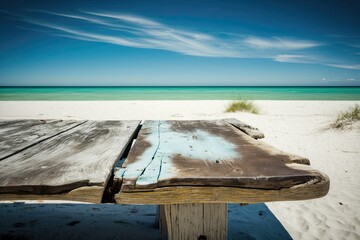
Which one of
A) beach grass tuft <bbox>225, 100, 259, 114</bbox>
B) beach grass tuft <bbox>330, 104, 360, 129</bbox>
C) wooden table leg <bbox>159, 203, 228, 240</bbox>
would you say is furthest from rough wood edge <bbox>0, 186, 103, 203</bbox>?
beach grass tuft <bbox>225, 100, 259, 114</bbox>

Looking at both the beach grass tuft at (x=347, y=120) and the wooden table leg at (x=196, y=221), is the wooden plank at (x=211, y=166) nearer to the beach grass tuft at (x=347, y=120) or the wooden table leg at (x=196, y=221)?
the wooden table leg at (x=196, y=221)

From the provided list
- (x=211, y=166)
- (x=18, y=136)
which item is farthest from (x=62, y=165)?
(x=18, y=136)

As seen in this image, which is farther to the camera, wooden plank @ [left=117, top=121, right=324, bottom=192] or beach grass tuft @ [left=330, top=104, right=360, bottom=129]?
beach grass tuft @ [left=330, top=104, right=360, bottom=129]

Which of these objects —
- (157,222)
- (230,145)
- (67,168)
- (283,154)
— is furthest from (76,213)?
(283,154)

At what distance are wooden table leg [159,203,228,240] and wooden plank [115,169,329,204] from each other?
0.27 m

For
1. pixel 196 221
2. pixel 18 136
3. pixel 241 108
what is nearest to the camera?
pixel 196 221

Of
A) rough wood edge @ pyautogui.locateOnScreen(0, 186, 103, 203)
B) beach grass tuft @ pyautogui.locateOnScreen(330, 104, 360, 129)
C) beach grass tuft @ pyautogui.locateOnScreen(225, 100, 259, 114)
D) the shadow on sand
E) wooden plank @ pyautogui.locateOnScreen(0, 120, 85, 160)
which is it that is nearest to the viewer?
rough wood edge @ pyautogui.locateOnScreen(0, 186, 103, 203)

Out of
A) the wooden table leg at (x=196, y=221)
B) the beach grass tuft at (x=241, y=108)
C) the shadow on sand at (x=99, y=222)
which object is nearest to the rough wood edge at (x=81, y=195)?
the wooden table leg at (x=196, y=221)

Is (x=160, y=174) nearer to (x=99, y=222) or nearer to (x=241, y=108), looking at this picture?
(x=99, y=222)

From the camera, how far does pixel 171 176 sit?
0.78m

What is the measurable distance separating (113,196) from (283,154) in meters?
0.72

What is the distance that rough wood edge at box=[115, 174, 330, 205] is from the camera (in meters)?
0.76

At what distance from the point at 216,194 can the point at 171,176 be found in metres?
0.16

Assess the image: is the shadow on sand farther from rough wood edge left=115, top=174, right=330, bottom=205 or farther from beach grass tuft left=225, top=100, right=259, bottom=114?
beach grass tuft left=225, top=100, right=259, bottom=114
